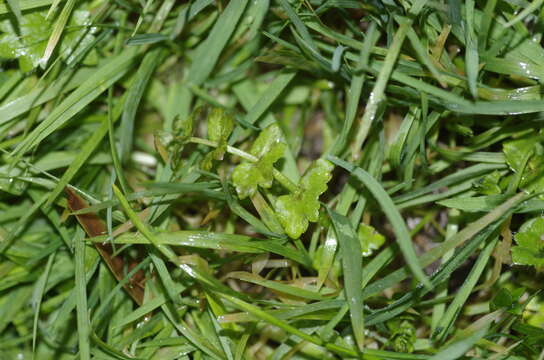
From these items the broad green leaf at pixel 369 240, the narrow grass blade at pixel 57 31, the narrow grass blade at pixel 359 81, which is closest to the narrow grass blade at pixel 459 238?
the broad green leaf at pixel 369 240

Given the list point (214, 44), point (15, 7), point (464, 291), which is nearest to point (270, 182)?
point (214, 44)

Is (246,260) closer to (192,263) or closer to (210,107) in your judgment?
(192,263)

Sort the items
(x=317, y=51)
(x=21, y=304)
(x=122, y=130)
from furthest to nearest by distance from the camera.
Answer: (x=21, y=304)
(x=122, y=130)
(x=317, y=51)

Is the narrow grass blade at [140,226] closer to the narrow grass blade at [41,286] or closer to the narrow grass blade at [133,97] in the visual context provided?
the narrow grass blade at [133,97]

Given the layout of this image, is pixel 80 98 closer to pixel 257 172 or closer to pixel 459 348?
pixel 257 172

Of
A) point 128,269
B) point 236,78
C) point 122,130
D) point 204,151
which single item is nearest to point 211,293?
point 128,269

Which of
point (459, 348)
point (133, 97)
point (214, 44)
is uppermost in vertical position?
point (214, 44)

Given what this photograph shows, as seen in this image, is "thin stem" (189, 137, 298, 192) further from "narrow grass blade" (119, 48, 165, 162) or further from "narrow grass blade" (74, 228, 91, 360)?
"narrow grass blade" (74, 228, 91, 360)

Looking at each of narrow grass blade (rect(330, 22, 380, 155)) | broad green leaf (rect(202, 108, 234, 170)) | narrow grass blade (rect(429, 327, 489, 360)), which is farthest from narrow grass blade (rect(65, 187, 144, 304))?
narrow grass blade (rect(429, 327, 489, 360))
